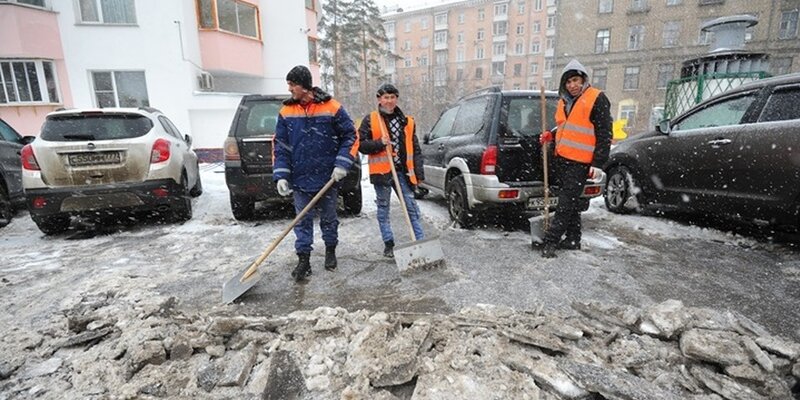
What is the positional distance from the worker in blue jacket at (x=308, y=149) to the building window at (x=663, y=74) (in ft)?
110

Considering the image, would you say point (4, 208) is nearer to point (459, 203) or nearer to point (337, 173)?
point (337, 173)

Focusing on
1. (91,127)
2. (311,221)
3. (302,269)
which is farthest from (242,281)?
(91,127)

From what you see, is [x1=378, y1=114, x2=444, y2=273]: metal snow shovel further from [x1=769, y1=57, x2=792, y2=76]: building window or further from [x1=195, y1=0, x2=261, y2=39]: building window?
[x1=769, y1=57, x2=792, y2=76]: building window

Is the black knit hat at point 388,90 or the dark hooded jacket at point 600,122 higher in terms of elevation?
the black knit hat at point 388,90

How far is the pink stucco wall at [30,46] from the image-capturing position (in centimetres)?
1109

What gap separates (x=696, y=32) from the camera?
2836cm

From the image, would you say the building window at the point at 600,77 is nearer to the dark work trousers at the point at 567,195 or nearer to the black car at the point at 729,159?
the black car at the point at 729,159

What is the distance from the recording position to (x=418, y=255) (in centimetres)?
355


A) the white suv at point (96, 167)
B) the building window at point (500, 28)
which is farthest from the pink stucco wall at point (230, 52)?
the building window at point (500, 28)

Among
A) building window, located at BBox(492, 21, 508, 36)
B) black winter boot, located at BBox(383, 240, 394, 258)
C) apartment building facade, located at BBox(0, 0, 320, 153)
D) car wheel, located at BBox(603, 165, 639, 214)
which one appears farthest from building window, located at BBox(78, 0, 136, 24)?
building window, located at BBox(492, 21, 508, 36)

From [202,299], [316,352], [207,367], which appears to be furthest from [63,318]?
[316,352]

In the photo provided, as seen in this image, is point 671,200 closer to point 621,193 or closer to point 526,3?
point 621,193

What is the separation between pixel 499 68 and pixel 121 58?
45862mm

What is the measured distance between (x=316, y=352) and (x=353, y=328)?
278 mm
